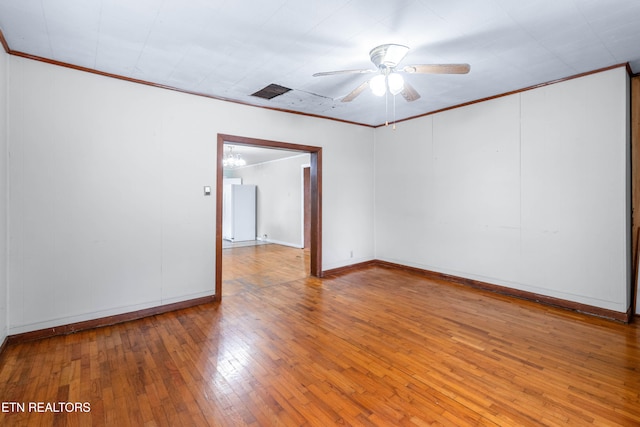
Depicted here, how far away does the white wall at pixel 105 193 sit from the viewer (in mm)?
2811

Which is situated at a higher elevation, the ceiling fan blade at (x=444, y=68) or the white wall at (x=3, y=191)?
the ceiling fan blade at (x=444, y=68)

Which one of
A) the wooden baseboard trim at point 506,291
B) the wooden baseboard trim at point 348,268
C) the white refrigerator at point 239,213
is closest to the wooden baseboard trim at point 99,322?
the wooden baseboard trim at point 348,268

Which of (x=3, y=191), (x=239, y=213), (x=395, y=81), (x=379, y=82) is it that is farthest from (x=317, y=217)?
(x=239, y=213)

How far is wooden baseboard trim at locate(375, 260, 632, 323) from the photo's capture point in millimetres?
3230

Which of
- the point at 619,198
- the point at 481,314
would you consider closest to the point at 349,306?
the point at 481,314

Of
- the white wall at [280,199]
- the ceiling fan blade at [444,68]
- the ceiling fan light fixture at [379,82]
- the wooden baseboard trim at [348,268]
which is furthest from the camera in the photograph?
the white wall at [280,199]

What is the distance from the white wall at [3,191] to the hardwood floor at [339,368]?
14.3 inches

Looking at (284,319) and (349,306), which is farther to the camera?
(349,306)

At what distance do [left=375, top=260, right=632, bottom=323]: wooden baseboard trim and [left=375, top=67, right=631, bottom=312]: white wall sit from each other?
2.8 inches

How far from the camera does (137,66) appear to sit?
304 cm

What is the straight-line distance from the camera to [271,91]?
3.75 m

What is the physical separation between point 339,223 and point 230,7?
3.74 meters

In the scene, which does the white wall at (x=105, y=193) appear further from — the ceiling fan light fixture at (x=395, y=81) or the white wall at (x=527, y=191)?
the white wall at (x=527, y=191)

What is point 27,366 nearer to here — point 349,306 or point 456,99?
point 349,306
